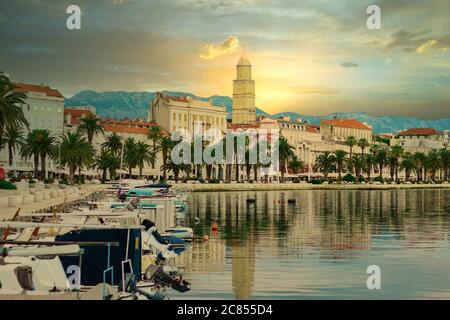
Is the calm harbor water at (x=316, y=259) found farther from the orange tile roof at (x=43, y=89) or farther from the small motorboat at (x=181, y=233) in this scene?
the orange tile roof at (x=43, y=89)

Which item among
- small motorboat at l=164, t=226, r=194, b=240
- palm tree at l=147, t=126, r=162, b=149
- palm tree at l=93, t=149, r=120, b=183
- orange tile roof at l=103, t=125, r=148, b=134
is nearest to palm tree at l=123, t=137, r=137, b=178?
palm tree at l=93, t=149, r=120, b=183

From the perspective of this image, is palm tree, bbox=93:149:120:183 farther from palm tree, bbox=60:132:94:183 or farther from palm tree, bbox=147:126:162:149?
palm tree, bbox=60:132:94:183

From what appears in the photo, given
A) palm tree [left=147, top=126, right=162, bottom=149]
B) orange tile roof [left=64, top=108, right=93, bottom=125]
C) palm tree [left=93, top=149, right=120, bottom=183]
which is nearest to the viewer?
palm tree [left=93, top=149, right=120, bottom=183]

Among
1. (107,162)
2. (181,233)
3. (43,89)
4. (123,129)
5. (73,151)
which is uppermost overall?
(43,89)

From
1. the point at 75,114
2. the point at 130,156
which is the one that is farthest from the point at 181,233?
the point at 75,114

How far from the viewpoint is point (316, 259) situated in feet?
132

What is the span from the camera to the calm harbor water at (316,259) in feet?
98.8

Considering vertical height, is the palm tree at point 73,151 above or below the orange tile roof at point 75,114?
below

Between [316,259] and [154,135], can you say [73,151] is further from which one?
[316,259]

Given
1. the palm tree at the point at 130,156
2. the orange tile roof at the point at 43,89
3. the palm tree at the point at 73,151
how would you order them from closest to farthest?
the palm tree at the point at 73,151 → the palm tree at the point at 130,156 → the orange tile roof at the point at 43,89

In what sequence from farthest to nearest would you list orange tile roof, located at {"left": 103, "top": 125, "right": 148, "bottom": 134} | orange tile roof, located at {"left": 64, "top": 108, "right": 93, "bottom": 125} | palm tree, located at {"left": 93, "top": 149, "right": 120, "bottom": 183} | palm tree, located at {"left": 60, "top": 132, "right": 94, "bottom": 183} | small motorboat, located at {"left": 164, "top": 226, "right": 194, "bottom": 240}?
orange tile roof, located at {"left": 103, "top": 125, "right": 148, "bottom": 134}, orange tile roof, located at {"left": 64, "top": 108, "right": 93, "bottom": 125}, palm tree, located at {"left": 93, "top": 149, "right": 120, "bottom": 183}, palm tree, located at {"left": 60, "top": 132, "right": 94, "bottom": 183}, small motorboat, located at {"left": 164, "top": 226, "right": 194, "bottom": 240}

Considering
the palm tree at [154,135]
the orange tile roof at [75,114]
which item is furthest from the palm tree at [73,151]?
the orange tile roof at [75,114]

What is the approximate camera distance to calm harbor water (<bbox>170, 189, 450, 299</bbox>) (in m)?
30.1
